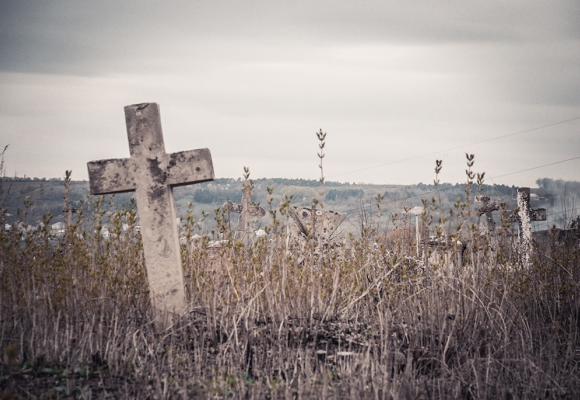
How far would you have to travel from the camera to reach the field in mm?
3857

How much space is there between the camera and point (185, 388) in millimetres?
3594

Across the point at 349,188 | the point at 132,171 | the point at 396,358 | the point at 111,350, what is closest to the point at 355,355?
the point at 396,358

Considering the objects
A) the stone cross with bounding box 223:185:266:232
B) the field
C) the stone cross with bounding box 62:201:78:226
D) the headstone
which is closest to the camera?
the field

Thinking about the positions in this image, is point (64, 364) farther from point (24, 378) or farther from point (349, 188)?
point (349, 188)

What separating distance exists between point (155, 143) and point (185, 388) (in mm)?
2700

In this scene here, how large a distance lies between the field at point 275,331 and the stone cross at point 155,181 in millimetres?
278

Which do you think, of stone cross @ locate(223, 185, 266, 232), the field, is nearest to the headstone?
stone cross @ locate(223, 185, 266, 232)

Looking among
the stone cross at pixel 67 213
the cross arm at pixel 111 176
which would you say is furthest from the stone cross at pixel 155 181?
the stone cross at pixel 67 213

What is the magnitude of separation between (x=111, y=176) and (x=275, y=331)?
2.34 meters

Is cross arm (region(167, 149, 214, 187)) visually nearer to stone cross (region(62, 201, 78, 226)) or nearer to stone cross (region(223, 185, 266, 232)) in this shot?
stone cross (region(223, 185, 266, 232))

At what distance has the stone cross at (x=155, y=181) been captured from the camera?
5.23 m

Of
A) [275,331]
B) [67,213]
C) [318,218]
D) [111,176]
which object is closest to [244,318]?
[275,331]

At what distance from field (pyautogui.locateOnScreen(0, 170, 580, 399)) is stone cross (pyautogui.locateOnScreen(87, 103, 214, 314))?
278 millimetres

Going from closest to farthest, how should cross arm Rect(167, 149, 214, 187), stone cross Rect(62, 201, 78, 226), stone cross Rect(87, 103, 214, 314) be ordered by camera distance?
stone cross Rect(87, 103, 214, 314)
cross arm Rect(167, 149, 214, 187)
stone cross Rect(62, 201, 78, 226)
